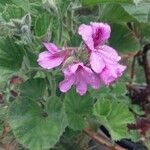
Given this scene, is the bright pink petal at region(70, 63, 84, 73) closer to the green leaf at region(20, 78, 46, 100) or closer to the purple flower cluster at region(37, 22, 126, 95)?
the purple flower cluster at region(37, 22, 126, 95)

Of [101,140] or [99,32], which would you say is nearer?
[99,32]

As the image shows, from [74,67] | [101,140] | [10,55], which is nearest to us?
[74,67]

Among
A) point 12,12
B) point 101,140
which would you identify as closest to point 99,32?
point 12,12

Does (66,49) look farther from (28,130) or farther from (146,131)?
(146,131)

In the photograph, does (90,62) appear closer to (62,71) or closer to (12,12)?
(62,71)

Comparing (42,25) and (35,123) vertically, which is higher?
(42,25)

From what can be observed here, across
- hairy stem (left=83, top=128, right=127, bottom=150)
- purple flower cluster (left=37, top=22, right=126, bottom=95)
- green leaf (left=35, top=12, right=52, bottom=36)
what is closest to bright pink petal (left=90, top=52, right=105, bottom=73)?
purple flower cluster (left=37, top=22, right=126, bottom=95)
